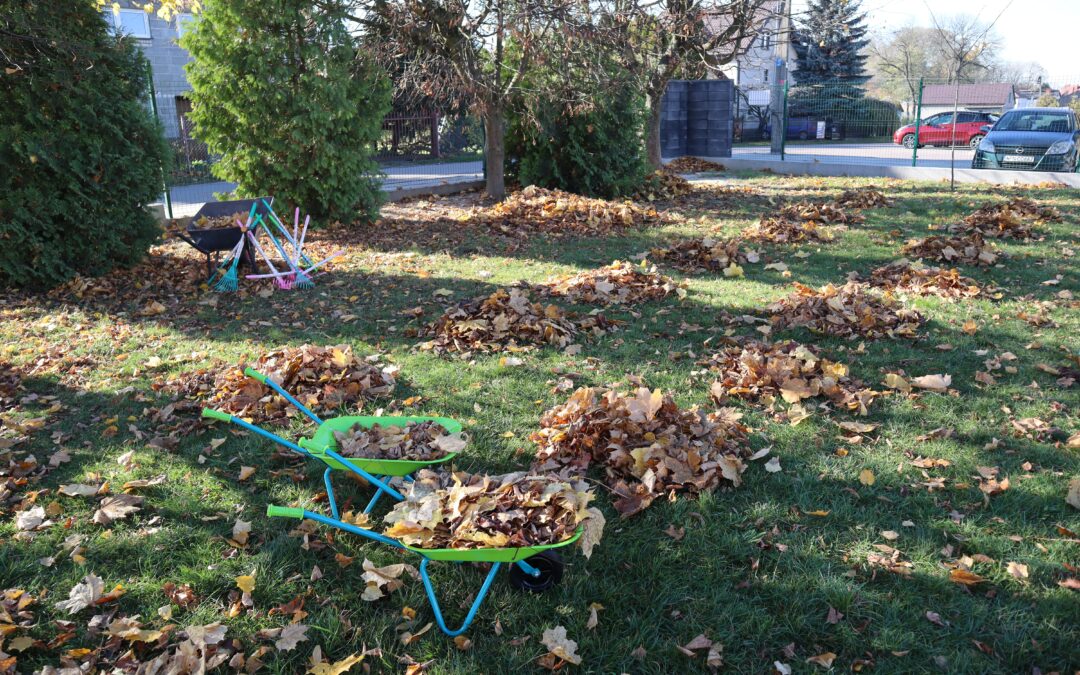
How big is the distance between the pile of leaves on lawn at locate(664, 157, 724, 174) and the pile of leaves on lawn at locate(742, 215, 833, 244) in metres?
9.96

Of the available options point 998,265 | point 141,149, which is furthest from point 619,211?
point 141,149

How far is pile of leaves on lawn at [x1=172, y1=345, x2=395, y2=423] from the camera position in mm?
4551

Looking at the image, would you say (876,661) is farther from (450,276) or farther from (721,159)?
(721,159)

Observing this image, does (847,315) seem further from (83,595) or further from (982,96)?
(982,96)

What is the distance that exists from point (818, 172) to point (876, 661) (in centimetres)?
1685

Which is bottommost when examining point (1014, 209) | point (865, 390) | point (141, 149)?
point (865, 390)

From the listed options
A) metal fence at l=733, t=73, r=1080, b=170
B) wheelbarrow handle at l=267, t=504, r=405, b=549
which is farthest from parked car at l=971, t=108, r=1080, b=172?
wheelbarrow handle at l=267, t=504, r=405, b=549

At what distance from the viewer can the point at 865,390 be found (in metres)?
4.59

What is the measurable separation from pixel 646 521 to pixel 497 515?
83 cm

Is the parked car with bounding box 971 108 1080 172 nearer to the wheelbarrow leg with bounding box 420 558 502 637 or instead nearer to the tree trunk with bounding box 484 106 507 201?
→ the tree trunk with bounding box 484 106 507 201

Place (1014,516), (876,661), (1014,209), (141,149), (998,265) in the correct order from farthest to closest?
1. (1014,209)
2. (141,149)
3. (998,265)
4. (1014,516)
5. (876,661)

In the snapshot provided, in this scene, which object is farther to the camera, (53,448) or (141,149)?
(141,149)

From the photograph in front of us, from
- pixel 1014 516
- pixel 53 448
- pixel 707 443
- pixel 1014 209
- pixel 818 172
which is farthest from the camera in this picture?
pixel 818 172

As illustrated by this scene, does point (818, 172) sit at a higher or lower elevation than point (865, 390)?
higher
